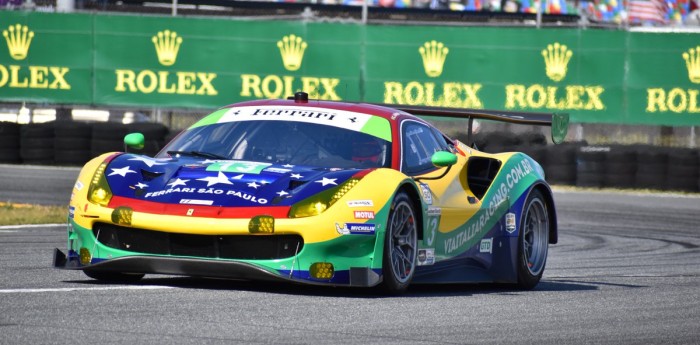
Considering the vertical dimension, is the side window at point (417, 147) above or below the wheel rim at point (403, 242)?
above

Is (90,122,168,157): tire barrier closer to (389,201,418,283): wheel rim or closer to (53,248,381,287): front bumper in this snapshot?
(389,201,418,283): wheel rim

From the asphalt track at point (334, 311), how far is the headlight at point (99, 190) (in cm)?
45

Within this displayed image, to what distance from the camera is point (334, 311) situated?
249 inches

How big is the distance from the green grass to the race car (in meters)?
5.30

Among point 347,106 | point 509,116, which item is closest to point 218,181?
point 347,106

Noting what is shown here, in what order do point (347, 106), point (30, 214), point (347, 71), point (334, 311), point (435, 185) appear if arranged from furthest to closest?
point (347, 71) → point (30, 214) → point (347, 106) → point (435, 185) → point (334, 311)

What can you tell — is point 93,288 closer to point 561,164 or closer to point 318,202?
point 318,202

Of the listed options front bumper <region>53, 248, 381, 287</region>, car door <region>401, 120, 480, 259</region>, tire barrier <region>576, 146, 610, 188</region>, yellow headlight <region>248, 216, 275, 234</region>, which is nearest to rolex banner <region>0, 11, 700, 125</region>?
tire barrier <region>576, 146, 610, 188</region>

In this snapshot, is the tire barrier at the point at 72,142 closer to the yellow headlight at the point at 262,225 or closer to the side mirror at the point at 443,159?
the side mirror at the point at 443,159

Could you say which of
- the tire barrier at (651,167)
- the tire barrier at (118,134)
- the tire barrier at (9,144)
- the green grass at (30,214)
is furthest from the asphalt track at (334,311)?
the tire barrier at (9,144)

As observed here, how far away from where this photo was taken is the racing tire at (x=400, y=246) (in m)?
7.12

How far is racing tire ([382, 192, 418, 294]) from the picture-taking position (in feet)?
23.4

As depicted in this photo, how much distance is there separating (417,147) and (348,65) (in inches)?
610

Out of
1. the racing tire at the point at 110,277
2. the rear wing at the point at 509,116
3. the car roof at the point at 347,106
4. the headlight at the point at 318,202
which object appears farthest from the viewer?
Result: the rear wing at the point at 509,116
